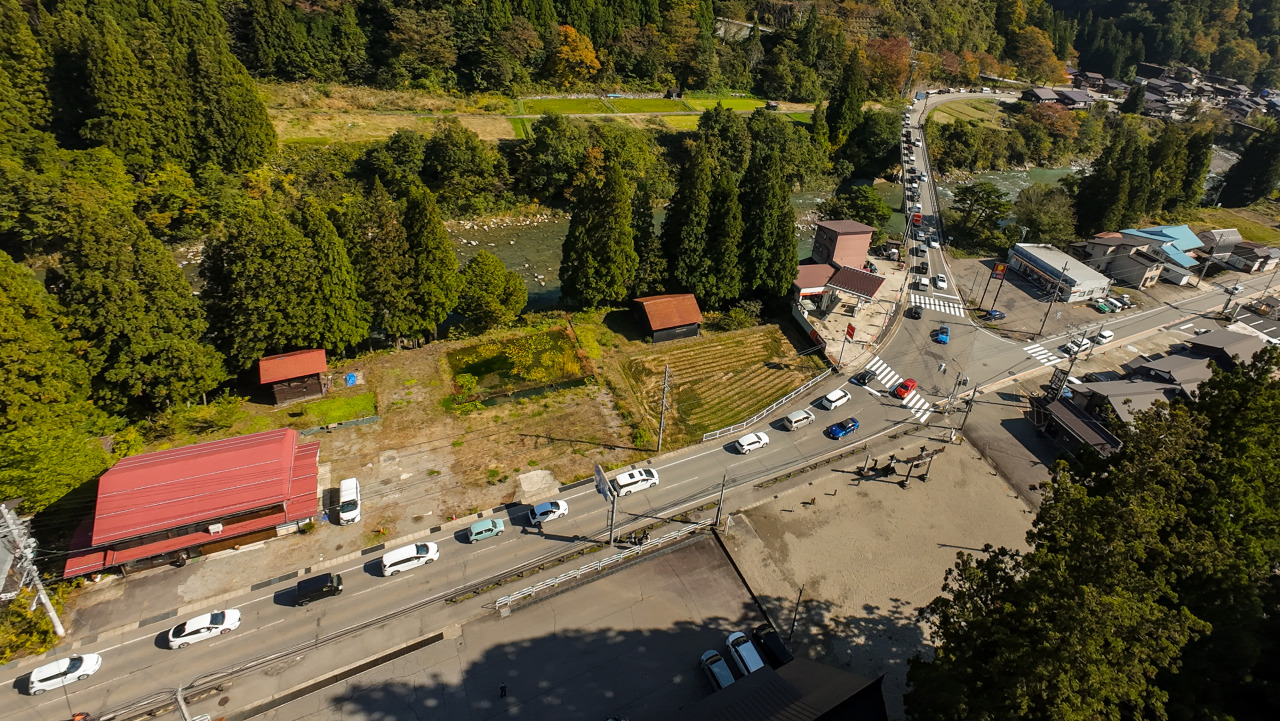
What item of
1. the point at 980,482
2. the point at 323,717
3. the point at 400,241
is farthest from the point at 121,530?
the point at 980,482

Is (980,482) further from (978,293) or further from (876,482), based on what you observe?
(978,293)

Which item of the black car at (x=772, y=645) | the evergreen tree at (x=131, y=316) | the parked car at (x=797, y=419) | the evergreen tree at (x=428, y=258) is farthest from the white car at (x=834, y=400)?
the evergreen tree at (x=131, y=316)

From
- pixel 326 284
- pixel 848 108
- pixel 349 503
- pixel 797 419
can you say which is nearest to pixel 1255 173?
pixel 848 108

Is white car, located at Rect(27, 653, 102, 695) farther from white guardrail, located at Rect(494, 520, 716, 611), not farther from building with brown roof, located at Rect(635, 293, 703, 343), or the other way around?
building with brown roof, located at Rect(635, 293, 703, 343)

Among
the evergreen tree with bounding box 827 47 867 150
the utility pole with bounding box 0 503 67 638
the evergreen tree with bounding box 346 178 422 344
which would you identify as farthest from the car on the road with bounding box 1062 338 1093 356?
the utility pole with bounding box 0 503 67 638

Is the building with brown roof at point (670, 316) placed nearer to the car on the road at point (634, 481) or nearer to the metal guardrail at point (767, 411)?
the metal guardrail at point (767, 411)

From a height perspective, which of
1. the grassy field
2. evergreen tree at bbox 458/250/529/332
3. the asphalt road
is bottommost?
the asphalt road
